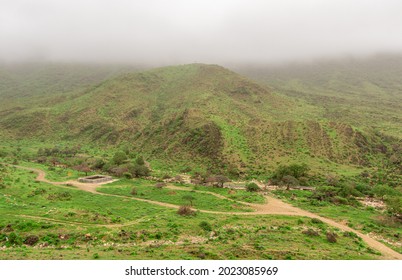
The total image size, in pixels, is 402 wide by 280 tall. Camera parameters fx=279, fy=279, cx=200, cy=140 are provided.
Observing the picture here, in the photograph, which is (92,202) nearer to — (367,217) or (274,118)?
(367,217)

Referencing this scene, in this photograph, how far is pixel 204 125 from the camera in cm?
9750

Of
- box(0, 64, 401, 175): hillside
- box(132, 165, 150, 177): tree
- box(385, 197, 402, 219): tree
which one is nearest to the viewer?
box(385, 197, 402, 219): tree

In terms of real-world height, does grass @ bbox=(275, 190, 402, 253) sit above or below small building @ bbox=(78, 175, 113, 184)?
above

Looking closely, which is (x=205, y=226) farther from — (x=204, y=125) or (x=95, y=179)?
(x=204, y=125)

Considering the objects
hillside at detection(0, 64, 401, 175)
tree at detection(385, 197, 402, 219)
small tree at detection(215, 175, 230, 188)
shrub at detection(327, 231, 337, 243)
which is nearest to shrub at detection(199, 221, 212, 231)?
shrub at detection(327, 231, 337, 243)

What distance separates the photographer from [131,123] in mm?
130125

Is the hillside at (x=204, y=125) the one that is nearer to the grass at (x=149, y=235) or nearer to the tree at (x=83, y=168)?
the tree at (x=83, y=168)

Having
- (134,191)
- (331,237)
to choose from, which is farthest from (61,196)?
(331,237)

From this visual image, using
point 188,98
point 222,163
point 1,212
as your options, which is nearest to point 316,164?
point 222,163

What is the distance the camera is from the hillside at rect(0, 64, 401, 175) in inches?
3268

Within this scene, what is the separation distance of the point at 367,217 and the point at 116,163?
2363 inches

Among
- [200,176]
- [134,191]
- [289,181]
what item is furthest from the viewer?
[200,176]

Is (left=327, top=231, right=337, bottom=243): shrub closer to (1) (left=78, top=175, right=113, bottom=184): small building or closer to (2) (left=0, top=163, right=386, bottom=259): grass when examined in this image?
(2) (left=0, top=163, right=386, bottom=259): grass

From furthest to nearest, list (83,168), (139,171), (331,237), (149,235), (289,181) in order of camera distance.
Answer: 1. (83,168)
2. (139,171)
3. (289,181)
4. (331,237)
5. (149,235)
